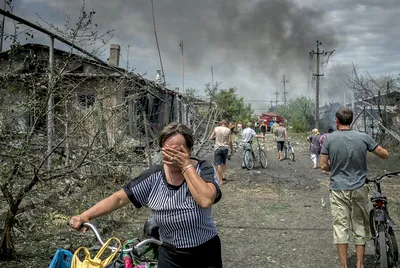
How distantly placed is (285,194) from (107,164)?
6204mm

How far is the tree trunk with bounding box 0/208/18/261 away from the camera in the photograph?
4.62 meters

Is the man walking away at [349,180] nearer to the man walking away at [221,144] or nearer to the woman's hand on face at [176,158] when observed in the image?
the woman's hand on face at [176,158]

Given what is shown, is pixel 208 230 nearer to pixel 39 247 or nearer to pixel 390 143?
pixel 39 247

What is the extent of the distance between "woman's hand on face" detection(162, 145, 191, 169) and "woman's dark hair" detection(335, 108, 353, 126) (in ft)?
8.78

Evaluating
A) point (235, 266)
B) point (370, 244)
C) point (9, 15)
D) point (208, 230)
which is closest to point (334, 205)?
point (235, 266)

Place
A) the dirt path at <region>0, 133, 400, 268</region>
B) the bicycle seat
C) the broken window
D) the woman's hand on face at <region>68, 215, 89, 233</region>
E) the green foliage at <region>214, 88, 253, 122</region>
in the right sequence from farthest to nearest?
1. the green foliage at <region>214, 88, 253, 122</region>
2. the dirt path at <region>0, 133, 400, 268</region>
3. the broken window
4. the bicycle seat
5. the woman's hand on face at <region>68, 215, 89, 233</region>

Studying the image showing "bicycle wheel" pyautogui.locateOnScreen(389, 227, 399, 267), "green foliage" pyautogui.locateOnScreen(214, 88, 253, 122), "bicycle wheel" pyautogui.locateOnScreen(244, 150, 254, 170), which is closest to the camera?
"bicycle wheel" pyautogui.locateOnScreen(389, 227, 399, 267)

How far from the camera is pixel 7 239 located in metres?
4.69

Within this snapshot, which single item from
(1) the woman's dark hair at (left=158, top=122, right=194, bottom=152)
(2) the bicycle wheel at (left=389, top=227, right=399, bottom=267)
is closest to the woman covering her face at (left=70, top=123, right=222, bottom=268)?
(1) the woman's dark hair at (left=158, top=122, right=194, bottom=152)

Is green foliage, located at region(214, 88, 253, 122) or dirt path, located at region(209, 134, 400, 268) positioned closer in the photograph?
dirt path, located at region(209, 134, 400, 268)

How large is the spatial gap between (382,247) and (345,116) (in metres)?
1.41

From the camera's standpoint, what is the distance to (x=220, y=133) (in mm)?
11242

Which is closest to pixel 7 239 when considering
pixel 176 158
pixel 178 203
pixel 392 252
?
pixel 178 203

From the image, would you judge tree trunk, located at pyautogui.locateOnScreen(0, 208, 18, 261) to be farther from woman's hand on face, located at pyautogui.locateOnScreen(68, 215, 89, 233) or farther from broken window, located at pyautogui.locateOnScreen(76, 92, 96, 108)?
woman's hand on face, located at pyautogui.locateOnScreen(68, 215, 89, 233)
